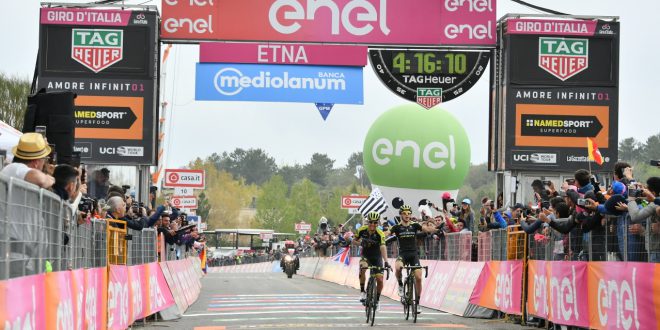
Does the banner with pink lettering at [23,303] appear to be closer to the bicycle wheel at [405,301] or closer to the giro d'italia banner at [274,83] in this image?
the bicycle wheel at [405,301]

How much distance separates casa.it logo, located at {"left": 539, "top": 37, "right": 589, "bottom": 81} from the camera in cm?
2602

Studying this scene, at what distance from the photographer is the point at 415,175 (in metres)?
48.6

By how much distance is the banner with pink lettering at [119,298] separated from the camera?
555 inches

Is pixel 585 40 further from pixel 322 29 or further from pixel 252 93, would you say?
pixel 252 93

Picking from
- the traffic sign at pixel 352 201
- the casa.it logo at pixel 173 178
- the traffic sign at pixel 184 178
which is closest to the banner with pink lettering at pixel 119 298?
the traffic sign at pixel 184 178

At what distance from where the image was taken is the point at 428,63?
26453mm

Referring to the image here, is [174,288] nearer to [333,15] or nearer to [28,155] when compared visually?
[333,15]

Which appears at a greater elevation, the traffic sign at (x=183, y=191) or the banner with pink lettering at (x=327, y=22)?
the banner with pink lettering at (x=327, y=22)

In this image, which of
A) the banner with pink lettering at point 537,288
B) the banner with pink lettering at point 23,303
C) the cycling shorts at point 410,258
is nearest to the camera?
the banner with pink lettering at point 23,303

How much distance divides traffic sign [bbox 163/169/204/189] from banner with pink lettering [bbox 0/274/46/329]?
122 feet

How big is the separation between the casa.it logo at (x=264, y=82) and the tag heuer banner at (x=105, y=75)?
160 cm

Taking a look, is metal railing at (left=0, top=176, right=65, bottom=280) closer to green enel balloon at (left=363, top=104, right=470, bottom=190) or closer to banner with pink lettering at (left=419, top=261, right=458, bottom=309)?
banner with pink lettering at (left=419, top=261, right=458, bottom=309)

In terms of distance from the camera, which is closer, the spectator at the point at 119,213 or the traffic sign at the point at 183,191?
the spectator at the point at 119,213

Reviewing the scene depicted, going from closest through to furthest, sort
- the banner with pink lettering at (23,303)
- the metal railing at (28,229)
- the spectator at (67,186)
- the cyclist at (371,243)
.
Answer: the banner with pink lettering at (23,303)
the metal railing at (28,229)
the spectator at (67,186)
the cyclist at (371,243)
